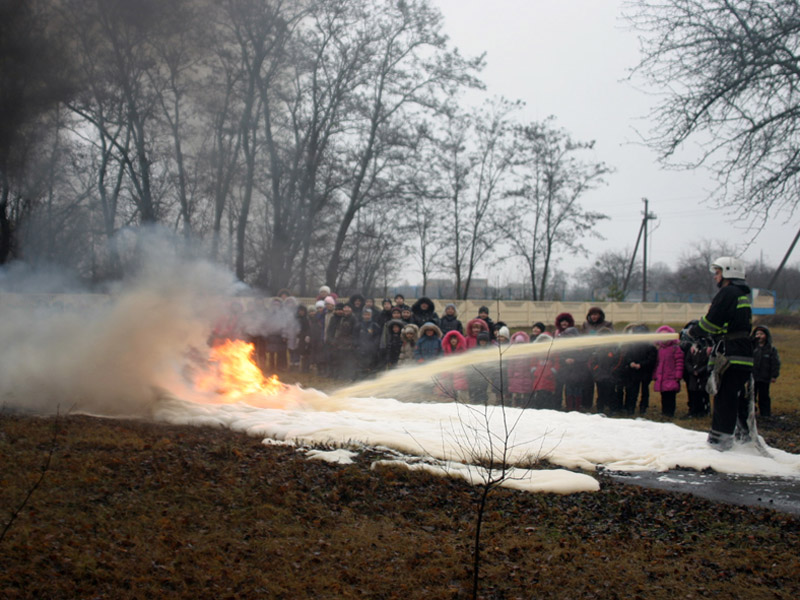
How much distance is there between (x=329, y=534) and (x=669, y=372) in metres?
9.27

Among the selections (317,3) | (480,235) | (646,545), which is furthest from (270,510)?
(480,235)

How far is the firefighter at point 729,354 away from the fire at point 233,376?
258 inches

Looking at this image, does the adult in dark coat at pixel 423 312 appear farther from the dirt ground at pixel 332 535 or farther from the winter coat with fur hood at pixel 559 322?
the dirt ground at pixel 332 535

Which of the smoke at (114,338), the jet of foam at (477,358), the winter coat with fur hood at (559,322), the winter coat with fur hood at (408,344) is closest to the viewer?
the smoke at (114,338)

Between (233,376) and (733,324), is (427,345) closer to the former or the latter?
(233,376)

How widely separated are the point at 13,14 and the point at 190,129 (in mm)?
5581

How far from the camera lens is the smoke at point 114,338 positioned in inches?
Result: 428

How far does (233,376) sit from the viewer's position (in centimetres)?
1202

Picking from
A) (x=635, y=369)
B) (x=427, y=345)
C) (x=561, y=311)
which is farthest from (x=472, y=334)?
(x=561, y=311)

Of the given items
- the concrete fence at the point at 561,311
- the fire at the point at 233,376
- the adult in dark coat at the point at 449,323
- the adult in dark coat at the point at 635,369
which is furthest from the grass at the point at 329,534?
the concrete fence at the point at 561,311

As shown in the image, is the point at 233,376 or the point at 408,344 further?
the point at 408,344

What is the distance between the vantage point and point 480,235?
38.0 meters

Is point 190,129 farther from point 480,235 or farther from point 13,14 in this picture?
point 480,235

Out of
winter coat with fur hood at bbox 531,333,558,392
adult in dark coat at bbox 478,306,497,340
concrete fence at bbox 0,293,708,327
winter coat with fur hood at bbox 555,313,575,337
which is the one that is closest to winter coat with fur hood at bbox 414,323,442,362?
adult in dark coat at bbox 478,306,497,340
